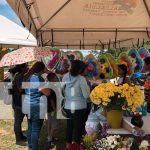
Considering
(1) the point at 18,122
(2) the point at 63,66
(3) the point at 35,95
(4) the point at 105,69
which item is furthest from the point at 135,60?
(1) the point at 18,122

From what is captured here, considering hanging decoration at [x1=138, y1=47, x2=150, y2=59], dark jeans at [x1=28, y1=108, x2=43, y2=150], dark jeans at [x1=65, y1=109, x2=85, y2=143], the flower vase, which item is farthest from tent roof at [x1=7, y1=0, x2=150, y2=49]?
the flower vase

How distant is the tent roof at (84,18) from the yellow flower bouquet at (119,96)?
59.3 inches

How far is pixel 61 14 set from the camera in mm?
5289

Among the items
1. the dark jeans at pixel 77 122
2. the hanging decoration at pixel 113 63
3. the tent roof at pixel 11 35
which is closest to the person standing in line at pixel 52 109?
the dark jeans at pixel 77 122

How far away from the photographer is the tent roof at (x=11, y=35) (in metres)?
9.62

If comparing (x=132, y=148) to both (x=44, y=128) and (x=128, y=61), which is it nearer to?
(x=128, y=61)

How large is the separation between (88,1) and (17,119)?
2943mm

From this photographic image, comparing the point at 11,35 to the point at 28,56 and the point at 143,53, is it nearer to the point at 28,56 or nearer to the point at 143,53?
the point at 28,56

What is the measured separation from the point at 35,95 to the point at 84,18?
144 cm

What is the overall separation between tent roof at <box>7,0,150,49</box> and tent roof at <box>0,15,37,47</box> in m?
3.19

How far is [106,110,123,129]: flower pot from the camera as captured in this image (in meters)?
3.55

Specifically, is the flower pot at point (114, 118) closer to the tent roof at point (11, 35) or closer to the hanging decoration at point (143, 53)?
the hanging decoration at point (143, 53)

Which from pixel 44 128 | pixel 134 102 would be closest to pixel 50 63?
pixel 44 128

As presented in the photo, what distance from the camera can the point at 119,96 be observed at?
11.0 ft
